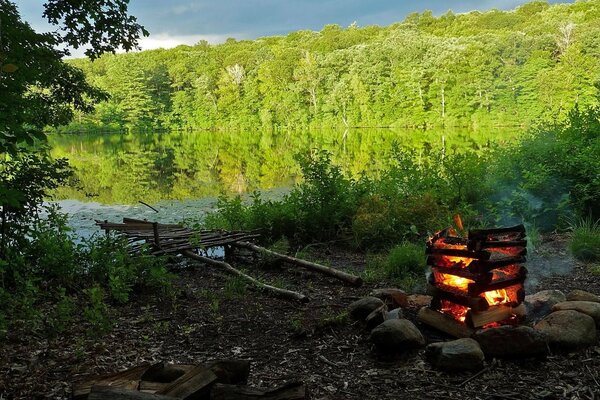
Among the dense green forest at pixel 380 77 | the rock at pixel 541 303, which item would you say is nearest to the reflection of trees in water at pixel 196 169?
the rock at pixel 541 303

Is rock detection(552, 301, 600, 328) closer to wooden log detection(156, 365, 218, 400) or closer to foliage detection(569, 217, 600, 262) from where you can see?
foliage detection(569, 217, 600, 262)

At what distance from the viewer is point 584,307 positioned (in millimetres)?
4621

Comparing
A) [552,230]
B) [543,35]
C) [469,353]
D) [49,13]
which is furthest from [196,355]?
[543,35]

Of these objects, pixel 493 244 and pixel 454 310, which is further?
pixel 454 310

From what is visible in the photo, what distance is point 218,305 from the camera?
5.95m

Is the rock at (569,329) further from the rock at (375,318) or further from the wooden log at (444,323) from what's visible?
the rock at (375,318)

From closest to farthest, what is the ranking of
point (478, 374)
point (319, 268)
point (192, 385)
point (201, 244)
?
point (192, 385), point (478, 374), point (319, 268), point (201, 244)

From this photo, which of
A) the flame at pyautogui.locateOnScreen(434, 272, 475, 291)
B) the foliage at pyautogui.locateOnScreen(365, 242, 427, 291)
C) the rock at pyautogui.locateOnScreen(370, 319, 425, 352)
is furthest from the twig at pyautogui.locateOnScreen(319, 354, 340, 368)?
the foliage at pyautogui.locateOnScreen(365, 242, 427, 291)

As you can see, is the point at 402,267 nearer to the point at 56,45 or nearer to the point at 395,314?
the point at 395,314

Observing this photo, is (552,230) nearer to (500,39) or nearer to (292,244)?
(292,244)

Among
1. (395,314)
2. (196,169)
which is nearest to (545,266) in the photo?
(395,314)

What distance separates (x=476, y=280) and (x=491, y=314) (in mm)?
353

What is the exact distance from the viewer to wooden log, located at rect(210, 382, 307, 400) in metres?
3.15

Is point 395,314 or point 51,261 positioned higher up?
point 51,261
